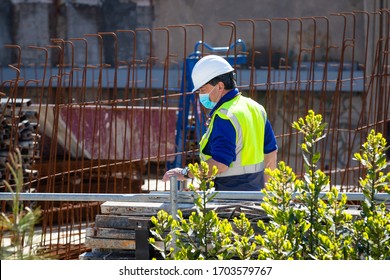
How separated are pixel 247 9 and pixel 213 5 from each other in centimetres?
80

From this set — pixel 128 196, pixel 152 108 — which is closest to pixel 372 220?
pixel 128 196

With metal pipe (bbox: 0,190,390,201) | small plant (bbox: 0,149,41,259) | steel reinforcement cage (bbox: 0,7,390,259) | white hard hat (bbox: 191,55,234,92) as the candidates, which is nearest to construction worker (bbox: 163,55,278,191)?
white hard hat (bbox: 191,55,234,92)

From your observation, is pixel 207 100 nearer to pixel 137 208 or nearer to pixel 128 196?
pixel 137 208

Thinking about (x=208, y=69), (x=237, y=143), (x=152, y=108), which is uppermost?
(x=152, y=108)

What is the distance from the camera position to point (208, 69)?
18.0ft

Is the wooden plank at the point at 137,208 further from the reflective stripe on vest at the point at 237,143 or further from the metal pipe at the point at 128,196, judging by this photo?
the reflective stripe on vest at the point at 237,143

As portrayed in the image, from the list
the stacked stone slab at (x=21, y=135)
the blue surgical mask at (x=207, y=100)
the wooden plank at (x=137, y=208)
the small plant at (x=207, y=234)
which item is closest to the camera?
the small plant at (x=207, y=234)

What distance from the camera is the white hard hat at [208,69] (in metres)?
5.50

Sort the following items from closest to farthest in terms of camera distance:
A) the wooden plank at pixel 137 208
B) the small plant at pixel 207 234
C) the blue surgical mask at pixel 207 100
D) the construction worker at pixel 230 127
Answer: the small plant at pixel 207 234, the wooden plank at pixel 137 208, the construction worker at pixel 230 127, the blue surgical mask at pixel 207 100

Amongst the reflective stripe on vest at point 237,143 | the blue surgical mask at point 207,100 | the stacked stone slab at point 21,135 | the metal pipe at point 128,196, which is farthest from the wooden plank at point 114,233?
the stacked stone slab at point 21,135

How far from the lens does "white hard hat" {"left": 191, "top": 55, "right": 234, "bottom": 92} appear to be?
5.50 m

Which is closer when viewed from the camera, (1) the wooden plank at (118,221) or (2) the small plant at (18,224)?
(2) the small plant at (18,224)

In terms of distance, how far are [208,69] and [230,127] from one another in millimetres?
375
